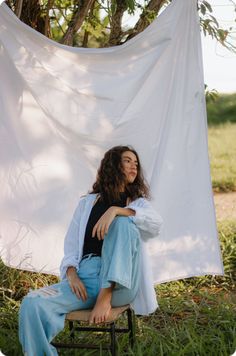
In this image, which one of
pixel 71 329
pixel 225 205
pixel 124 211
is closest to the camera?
pixel 124 211

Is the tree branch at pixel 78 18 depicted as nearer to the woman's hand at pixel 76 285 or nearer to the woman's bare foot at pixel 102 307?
the woman's hand at pixel 76 285

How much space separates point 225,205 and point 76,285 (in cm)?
403

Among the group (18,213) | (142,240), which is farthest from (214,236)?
(18,213)

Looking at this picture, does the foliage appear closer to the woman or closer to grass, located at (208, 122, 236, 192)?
the woman

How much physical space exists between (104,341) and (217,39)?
6.25 feet

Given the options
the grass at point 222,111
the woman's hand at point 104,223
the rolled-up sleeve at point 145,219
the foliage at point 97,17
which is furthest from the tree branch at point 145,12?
the grass at point 222,111

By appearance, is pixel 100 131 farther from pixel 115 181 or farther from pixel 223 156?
pixel 223 156

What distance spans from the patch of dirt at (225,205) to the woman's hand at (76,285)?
10.1ft

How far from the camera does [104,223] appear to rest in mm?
2771

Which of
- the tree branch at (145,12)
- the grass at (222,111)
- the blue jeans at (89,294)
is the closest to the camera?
the blue jeans at (89,294)

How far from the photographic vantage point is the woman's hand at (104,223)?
2.77m

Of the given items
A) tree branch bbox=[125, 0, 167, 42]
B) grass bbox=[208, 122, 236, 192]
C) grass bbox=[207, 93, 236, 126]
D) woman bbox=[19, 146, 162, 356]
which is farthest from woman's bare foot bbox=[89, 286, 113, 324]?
grass bbox=[207, 93, 236, 126]

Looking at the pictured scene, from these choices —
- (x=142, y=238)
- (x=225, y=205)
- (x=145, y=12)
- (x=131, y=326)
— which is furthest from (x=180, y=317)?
(x=225, y=205)

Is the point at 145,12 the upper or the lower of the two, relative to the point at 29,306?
upper
